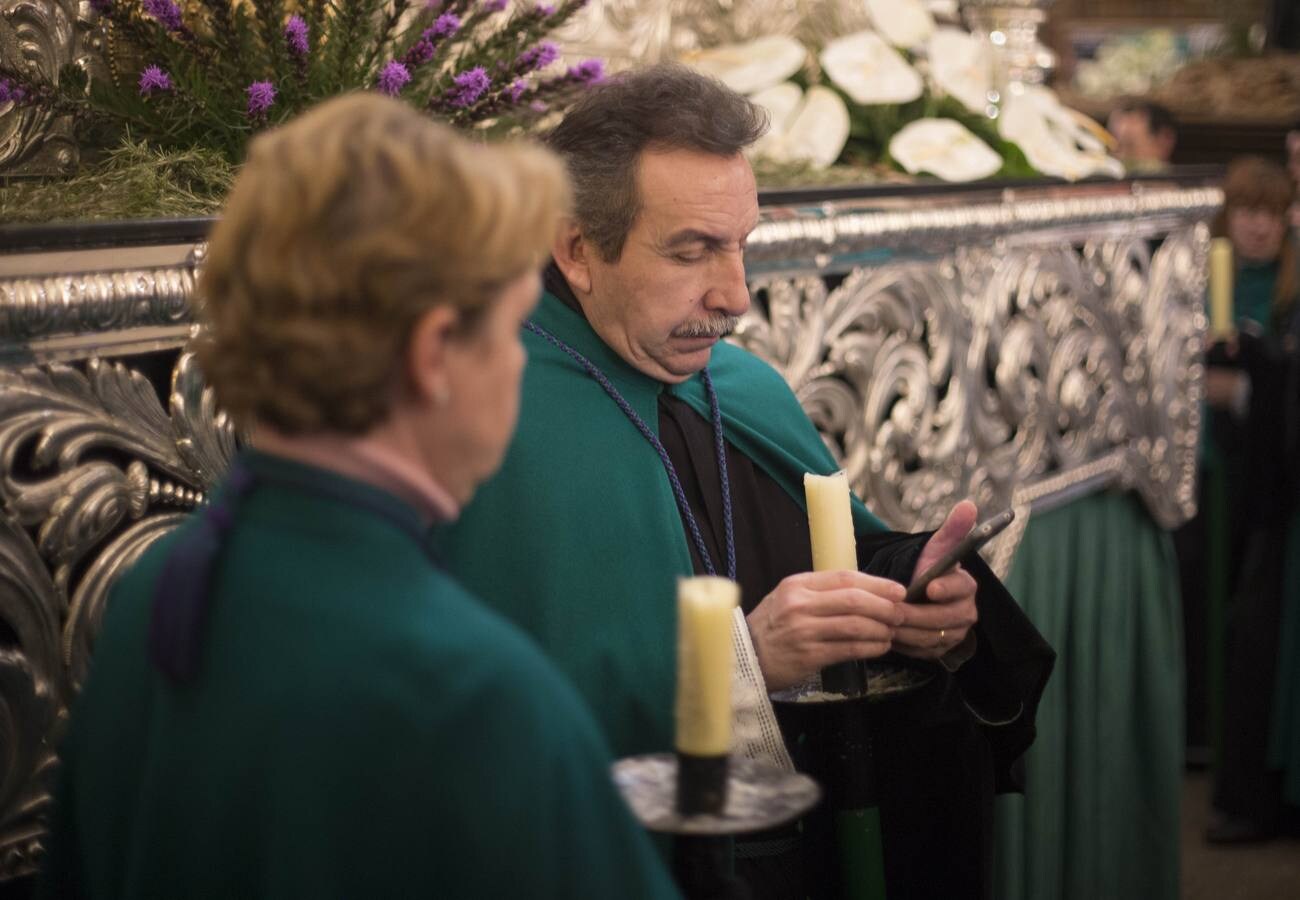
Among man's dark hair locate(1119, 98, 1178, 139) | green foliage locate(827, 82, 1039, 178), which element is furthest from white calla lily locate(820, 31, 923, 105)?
man's dark hair locate(1119, 98, 1178, 139)

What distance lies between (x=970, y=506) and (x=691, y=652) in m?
0.79

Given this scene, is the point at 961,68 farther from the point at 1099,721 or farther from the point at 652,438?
the point at 652,438

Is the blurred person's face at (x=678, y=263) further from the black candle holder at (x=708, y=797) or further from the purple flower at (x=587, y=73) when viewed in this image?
the black candle holder at (x=708, y=797)

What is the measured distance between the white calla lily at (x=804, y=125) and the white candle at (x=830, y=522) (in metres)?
1.67

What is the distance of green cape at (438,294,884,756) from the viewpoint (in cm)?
184

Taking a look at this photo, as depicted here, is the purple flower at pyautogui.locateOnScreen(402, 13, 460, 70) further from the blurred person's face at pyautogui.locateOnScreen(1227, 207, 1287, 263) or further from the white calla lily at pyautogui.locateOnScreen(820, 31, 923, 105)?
the blurred person's face at pyautogui.locateOnScreen(1227, 207, 1287, 263)

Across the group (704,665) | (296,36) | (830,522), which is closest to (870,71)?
(296,36)

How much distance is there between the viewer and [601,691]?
183cm

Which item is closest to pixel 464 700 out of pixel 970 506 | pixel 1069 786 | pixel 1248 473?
pixel 970 506

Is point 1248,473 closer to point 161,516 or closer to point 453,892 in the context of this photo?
point 161,516

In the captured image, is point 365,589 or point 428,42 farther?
point 428,42

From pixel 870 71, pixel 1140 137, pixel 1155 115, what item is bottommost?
pixel 870 71

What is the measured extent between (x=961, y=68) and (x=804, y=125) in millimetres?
541

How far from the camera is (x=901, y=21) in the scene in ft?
12.5
